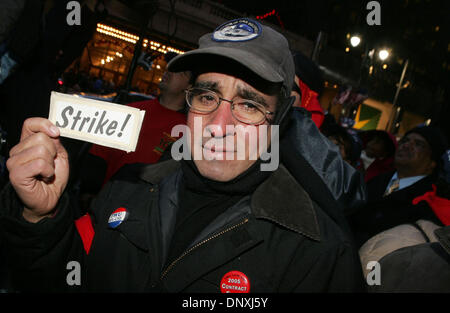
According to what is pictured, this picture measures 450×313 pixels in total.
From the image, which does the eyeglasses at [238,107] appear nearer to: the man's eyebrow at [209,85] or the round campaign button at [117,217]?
the man's eyebrow at [209,85]

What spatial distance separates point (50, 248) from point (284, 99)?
1.62m

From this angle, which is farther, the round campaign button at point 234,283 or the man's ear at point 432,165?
the man's ear at point 432,165

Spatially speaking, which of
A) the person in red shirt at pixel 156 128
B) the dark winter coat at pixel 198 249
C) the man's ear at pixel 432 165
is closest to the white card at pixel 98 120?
the dark winter coat at pixel 198 249

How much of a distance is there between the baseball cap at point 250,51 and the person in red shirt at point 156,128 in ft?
3.54

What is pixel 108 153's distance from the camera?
3.11 metres

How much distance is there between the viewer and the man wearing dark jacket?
141 centimetres

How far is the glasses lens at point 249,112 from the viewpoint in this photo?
1.72m

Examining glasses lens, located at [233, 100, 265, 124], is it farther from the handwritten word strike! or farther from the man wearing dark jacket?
the handwritten word strike!

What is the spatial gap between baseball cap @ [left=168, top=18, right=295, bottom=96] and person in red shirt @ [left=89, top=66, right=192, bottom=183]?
1078 millimetres

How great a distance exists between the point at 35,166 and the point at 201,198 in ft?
3.07

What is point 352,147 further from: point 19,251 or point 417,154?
point 19,251

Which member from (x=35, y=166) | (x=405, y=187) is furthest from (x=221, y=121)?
(x=405, y=187)

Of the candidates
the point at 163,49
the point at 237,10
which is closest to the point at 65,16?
the point at 163,49

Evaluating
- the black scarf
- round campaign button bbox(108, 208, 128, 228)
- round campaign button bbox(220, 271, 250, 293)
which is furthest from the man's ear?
round campaign button bbox(108, 208, 128, 228)
